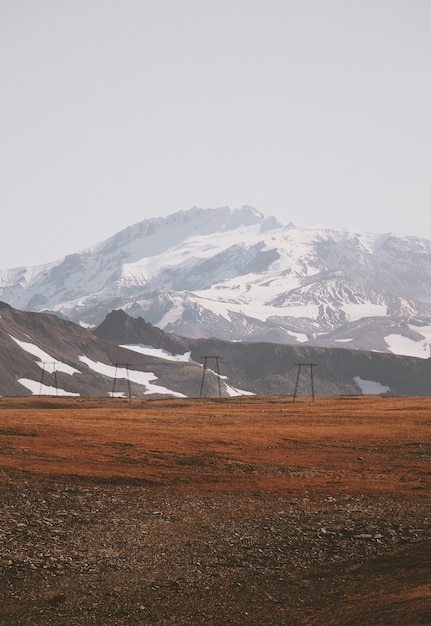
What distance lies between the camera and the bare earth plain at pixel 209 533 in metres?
20.9

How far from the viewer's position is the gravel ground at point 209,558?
20609 mm

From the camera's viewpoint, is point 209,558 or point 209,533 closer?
point 209,558

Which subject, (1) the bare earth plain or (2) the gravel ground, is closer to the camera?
(2) the gravel ground

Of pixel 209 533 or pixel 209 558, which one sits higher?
pixel 209 533

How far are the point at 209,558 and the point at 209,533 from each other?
8.66 feet

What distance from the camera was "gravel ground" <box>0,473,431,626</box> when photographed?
67.6 ft

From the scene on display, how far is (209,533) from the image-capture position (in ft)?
89.9

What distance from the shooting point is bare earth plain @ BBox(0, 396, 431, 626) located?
2092 centimetres

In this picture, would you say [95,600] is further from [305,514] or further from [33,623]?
[305,514]

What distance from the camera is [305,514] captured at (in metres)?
29.8

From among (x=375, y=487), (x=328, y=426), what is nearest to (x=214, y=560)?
(x=375, y=487)

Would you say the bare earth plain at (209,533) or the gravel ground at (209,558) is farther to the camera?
the bare earth plain at (209,533)

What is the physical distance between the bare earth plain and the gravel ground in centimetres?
6

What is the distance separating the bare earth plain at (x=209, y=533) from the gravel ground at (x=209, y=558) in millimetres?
56
